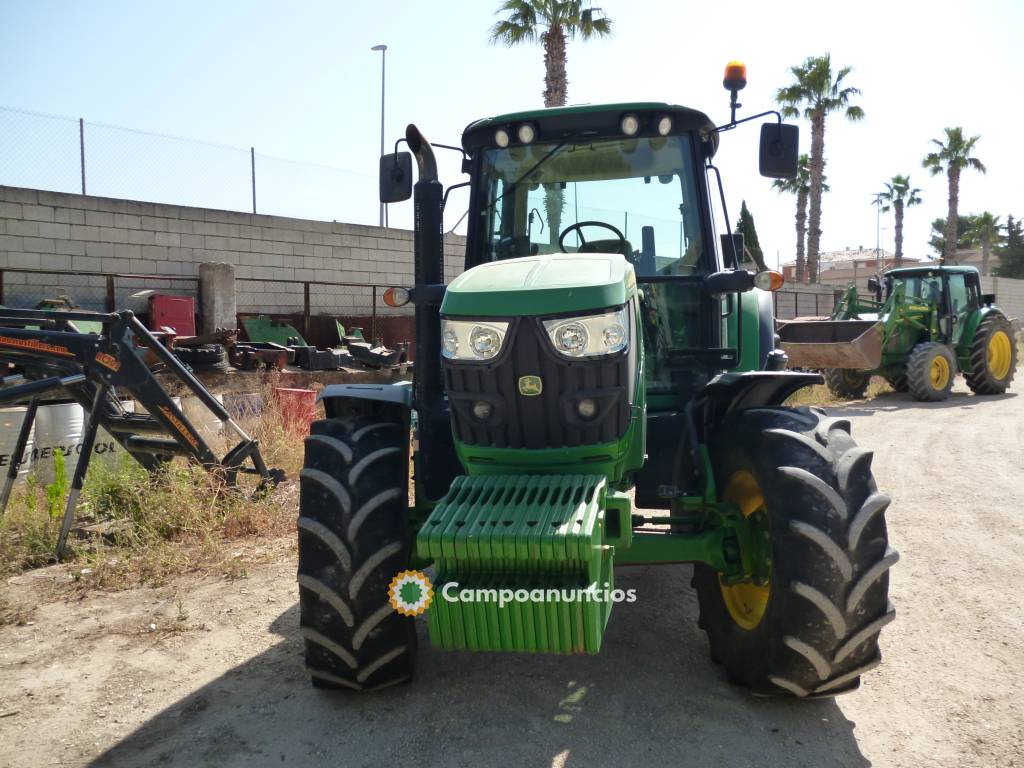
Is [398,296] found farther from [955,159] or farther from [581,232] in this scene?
[955,159]

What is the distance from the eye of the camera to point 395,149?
14.1ft

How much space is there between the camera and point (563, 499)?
2928 millimetres

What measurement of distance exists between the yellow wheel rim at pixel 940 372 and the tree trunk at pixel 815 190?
1528cm

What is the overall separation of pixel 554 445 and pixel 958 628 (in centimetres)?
235

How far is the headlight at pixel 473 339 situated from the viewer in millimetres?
3002

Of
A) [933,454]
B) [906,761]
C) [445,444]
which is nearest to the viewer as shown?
[906,761]

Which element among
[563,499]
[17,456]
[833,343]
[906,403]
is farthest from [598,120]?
[906,403]

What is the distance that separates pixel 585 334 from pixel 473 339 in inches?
15.3

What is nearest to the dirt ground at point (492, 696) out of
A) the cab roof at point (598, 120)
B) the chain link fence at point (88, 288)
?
the cab roof at point (598, 120)

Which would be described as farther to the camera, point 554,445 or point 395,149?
point 395,149

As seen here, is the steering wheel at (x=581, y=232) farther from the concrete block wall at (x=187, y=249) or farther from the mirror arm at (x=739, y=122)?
the concrete block wall at (x=187, y=249)

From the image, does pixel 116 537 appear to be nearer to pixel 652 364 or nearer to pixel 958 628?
pixel 652 364

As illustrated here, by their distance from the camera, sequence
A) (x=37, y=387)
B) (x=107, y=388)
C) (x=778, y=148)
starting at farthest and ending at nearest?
(x=107, y=388) < (x=37, y=387) < (x=778, y=148)

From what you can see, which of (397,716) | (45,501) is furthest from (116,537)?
(397,716)
